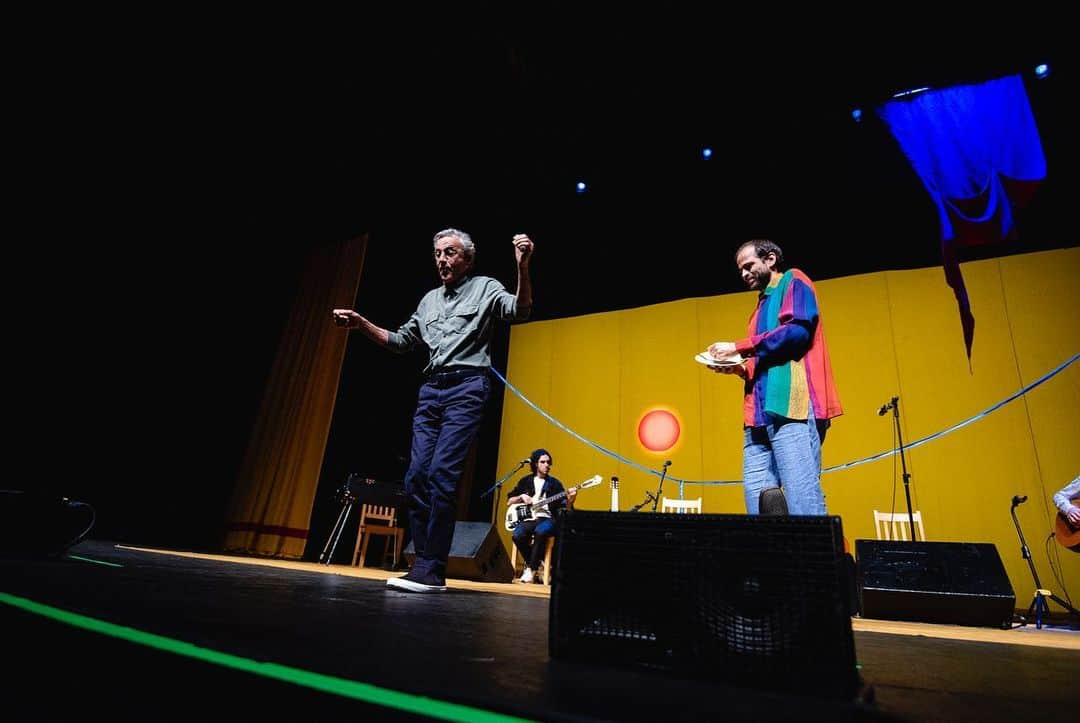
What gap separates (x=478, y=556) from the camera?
4.00m

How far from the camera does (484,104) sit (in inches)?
180

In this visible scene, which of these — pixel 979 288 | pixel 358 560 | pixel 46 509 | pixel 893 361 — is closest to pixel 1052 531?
pixel 893 361

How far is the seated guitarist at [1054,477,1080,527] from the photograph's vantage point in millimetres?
3334

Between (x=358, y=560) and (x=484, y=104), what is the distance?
167 inches

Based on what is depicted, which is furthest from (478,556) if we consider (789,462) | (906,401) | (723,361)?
(906,401)

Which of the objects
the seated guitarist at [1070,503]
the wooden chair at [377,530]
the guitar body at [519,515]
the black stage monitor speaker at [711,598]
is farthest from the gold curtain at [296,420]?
the seated guitarist at [1070,503]

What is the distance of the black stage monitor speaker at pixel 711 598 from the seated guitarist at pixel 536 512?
4246mm

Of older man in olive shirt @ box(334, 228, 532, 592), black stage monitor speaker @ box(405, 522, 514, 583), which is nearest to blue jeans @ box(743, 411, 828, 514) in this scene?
older man in olive shirt @ box(334, 228, 532, 592)

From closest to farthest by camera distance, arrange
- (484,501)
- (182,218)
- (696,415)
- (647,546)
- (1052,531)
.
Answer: (647,546), (1052,531), (182,218), (696,415), (484,501)

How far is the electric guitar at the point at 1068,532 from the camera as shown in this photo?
340cm

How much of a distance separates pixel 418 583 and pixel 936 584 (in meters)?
2.48

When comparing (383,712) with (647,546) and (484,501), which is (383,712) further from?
(484,501)

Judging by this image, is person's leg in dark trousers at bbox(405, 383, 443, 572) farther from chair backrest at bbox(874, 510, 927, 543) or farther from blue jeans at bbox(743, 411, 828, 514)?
chair backrest at bbox(874, 510, 927, 543)

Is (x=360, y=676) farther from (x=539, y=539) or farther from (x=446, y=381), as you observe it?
(x=539, y=539)
